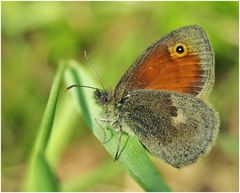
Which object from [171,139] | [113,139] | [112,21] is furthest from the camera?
[112,21]

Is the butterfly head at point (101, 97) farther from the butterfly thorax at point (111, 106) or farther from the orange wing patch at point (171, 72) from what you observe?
the orange wing patch at point (171, 72)

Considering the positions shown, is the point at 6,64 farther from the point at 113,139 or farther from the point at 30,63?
the point at 113,139

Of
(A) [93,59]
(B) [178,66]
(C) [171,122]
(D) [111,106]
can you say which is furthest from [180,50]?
(A) [93,59]

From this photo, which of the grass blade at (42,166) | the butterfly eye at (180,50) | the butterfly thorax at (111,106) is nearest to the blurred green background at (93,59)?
the butterfly thorax at (111,106)

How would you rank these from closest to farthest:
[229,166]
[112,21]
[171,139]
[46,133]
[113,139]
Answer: [46,133] < [113,139] < [171,139] < [229,166] < [112,21]

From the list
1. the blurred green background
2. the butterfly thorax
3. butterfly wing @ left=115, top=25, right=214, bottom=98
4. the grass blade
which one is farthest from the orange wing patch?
the blurred green background

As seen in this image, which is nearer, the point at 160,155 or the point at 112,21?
the point at 160,155

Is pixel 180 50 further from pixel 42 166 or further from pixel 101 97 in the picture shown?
pixel 42 166

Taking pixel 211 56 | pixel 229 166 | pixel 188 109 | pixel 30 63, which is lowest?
pixel 229 166

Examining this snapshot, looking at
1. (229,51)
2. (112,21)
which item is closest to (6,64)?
(112,21)
